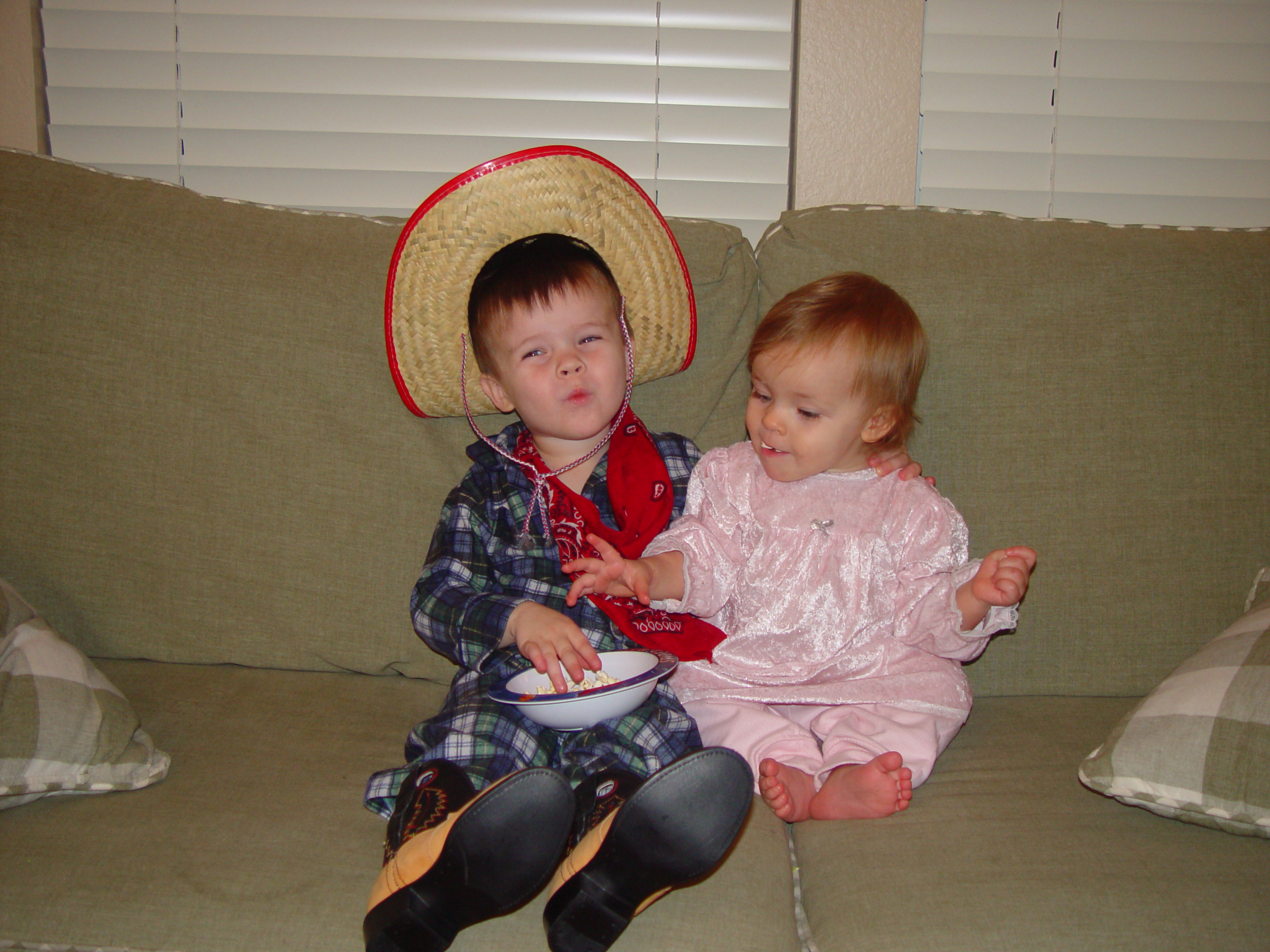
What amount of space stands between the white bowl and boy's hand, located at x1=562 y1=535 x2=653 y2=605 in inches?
3.8

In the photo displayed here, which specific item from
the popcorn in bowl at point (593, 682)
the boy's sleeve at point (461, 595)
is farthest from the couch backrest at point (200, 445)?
the popcorn in bowl at point (593, 682)

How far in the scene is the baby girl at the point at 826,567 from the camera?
1395 millimetres

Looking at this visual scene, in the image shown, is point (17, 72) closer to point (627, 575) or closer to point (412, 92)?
point (412, 92)

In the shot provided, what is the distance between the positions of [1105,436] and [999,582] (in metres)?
0.41

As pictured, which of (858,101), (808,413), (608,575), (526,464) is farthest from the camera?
(858,101)

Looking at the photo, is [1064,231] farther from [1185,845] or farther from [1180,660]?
[1185,845]

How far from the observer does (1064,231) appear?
1643 mm

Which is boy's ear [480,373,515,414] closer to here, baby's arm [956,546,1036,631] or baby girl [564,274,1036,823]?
baby girl [564,274,1036,823]

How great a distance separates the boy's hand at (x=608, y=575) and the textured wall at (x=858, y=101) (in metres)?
1.29

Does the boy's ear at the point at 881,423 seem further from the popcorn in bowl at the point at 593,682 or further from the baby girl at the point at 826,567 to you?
the popcorn in bowl at the point at 593,682

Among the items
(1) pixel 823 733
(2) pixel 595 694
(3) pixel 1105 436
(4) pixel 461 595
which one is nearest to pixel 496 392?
(4) pixel 461 595

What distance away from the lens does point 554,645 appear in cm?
129

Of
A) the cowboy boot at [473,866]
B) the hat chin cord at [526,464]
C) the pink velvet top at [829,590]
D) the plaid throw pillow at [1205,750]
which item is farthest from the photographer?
the hat chin cord at [526,464]

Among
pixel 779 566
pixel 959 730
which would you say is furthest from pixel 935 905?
pixel 779 566
